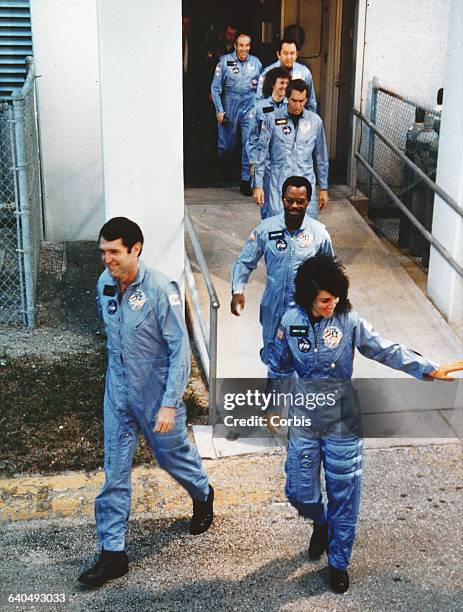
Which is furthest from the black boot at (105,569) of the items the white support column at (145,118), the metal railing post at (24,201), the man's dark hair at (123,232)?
the metal railing post at (24,201)

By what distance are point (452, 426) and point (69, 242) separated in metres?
4.66

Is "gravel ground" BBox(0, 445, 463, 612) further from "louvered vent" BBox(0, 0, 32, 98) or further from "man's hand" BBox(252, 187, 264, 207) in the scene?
"louvered vent" BBox(0, 0, 32, 98)

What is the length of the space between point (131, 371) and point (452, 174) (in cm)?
365

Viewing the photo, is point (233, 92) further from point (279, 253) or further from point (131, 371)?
point (131, 371)

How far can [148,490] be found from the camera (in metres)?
5.72

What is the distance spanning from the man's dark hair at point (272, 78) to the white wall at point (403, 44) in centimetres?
169

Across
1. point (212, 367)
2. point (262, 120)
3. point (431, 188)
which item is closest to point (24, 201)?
point (262, 120)

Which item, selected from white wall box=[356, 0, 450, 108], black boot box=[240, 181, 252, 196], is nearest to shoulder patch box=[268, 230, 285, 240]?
black boot box=[240, 181, 252, 196]

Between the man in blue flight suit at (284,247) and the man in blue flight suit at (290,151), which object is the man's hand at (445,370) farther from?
the man in blue flight suit at (290,151)

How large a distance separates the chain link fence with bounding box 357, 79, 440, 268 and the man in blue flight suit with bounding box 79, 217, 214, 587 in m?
4.52

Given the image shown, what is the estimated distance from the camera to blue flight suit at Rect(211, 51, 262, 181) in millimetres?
10047

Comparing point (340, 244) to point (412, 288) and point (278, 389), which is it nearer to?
point (412, 288)

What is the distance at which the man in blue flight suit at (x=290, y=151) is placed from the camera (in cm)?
739

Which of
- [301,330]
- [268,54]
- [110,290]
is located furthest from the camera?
[268,54]
